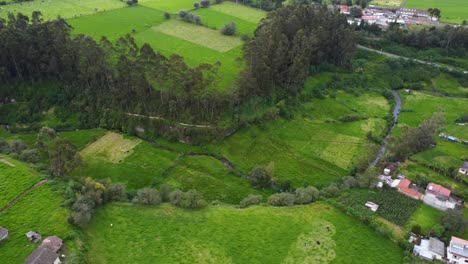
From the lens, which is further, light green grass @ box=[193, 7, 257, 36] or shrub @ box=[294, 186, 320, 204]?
light green grass @ box=[193, 7, 257, 36]

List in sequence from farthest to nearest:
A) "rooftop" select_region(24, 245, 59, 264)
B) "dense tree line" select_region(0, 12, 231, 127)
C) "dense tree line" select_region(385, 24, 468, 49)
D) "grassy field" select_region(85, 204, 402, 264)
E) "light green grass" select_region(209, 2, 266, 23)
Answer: "light green grass" select_region(209, 2, 266, 23) < "dense tree line" select_region(385, 24, 468, 49) < "dense tree line" select_region(0, 12, 231, 127) < "grassy field" select_region(85, 204, 402, 264) < "rooftop" select_region(24, 245, 59, 264)

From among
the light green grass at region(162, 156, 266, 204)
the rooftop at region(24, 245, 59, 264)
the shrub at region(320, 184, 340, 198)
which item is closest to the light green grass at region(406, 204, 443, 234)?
the shrub at region(320, 184, 340, 198)

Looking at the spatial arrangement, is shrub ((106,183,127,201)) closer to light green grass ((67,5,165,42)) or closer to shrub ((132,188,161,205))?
shrub ((132,188,161,205))

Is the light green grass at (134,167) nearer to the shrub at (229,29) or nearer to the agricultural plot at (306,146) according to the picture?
the agricultural plot at (306,146)

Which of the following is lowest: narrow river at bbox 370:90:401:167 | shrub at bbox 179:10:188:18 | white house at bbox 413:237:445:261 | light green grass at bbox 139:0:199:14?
white house at bbox 413:237:445:261

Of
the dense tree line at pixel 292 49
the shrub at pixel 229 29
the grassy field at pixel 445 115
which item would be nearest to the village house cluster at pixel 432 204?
the grassy field at pixel 445 115

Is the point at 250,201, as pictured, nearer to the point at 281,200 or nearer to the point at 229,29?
the point at 281,200

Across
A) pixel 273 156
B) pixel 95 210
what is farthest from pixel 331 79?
pixel 95 210
